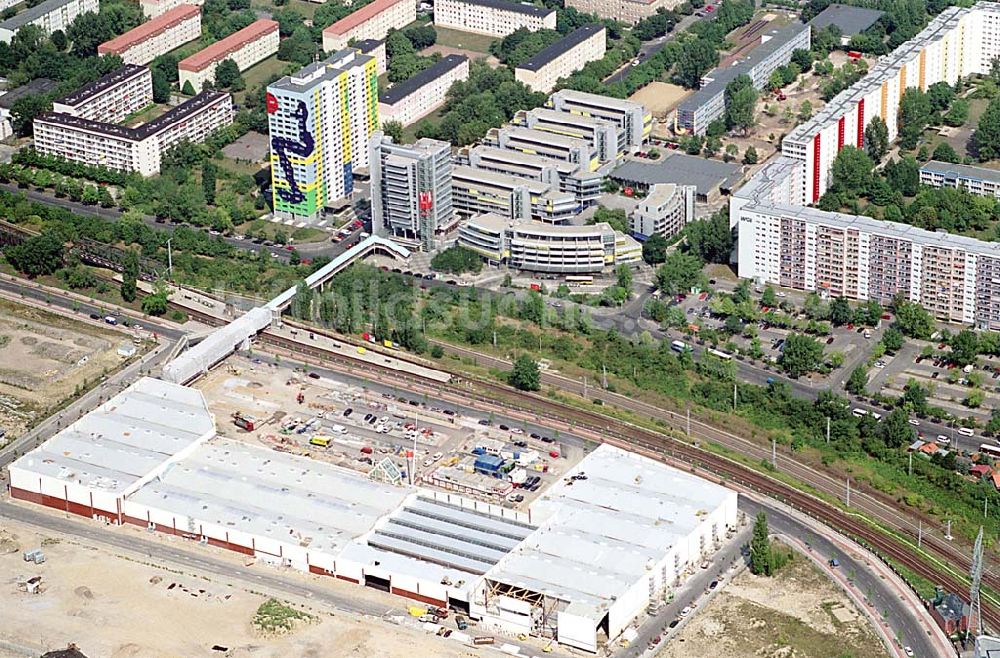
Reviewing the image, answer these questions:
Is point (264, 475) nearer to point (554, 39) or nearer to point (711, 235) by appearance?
point (711, 235)

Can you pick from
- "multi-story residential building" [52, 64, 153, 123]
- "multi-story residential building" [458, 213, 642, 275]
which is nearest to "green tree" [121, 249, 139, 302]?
"multi-story residential building" [458, 213, 642, 275]

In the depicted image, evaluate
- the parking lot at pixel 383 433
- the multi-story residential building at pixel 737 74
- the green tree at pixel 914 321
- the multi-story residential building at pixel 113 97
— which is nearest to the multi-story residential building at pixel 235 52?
the multi-story residential building at pixel 113 97

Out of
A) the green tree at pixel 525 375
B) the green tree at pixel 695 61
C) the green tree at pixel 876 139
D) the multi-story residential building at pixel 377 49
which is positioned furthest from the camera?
the multi-story residential building at pixel 377 49

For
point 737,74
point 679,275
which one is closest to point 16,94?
point 737,74

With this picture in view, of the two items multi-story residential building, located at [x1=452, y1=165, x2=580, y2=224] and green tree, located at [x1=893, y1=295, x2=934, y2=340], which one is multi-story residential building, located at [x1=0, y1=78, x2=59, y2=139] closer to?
multi-story residential building, located at [x1=452, y1=165, x2=580, y2=224]

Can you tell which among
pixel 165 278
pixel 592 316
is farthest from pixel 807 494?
pixel 165 278

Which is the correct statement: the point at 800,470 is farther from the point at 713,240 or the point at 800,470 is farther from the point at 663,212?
the point at 663,212

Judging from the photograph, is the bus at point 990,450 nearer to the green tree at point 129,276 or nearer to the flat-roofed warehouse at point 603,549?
the flat-roofed warehouse at point 603,549
